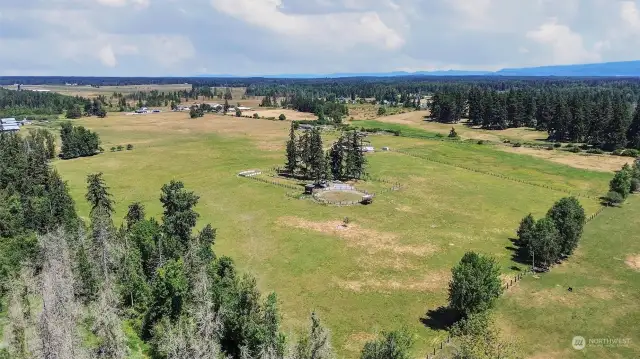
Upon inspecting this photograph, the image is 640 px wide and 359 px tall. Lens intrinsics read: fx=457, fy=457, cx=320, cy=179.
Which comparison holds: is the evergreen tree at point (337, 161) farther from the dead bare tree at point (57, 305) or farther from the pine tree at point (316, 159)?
the dead bare tree at point (57, 305)

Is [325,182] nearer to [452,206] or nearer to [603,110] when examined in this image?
[452,206]

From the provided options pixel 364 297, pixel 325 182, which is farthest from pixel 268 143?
pixel 364 297

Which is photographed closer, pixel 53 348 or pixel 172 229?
pixel 53 348

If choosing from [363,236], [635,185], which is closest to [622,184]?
[635,185]

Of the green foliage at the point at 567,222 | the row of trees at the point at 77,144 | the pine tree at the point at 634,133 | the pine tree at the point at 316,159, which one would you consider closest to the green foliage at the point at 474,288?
the green foliage at the point at 567,222

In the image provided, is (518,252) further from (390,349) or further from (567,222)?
(390,349)

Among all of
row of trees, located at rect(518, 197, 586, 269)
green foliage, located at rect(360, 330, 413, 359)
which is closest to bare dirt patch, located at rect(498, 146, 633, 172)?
row of trees, located at rect(518, 197, 586, 269)
